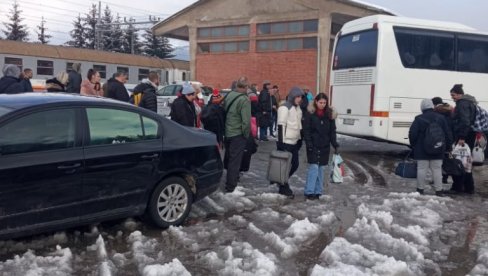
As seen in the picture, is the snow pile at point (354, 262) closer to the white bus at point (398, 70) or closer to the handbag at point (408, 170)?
the handbag at point (408, 170)

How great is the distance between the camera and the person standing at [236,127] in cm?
782

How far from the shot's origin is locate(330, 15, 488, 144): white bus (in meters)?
12.2

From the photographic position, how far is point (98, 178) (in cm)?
526

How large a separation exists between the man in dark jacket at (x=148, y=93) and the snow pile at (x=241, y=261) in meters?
4.20

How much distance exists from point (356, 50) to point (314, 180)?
6240 mm

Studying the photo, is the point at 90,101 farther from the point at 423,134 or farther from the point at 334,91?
the point at 334,91

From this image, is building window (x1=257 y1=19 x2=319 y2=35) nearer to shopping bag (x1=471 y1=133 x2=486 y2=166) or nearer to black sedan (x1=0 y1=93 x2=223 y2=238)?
shopping bag (x1=471 y1=133 x2=486 y2=166)

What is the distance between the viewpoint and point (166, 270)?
14.9 ft

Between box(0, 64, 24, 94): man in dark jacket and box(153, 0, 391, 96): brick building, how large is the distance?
70.0 feet

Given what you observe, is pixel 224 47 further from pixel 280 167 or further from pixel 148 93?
pixel 280 167

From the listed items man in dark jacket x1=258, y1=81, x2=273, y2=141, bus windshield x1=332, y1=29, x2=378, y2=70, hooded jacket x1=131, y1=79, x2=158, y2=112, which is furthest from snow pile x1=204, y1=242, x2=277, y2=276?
man in dark jacket x1=258, y1=81, x2=273, y2=141

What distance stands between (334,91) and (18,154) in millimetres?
10392

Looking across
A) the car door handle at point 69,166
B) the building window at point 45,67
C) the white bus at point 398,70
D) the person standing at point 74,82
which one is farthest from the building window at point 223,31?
the car door handle at point 69,166

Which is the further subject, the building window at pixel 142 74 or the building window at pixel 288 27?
the building window at pixel 142 74
